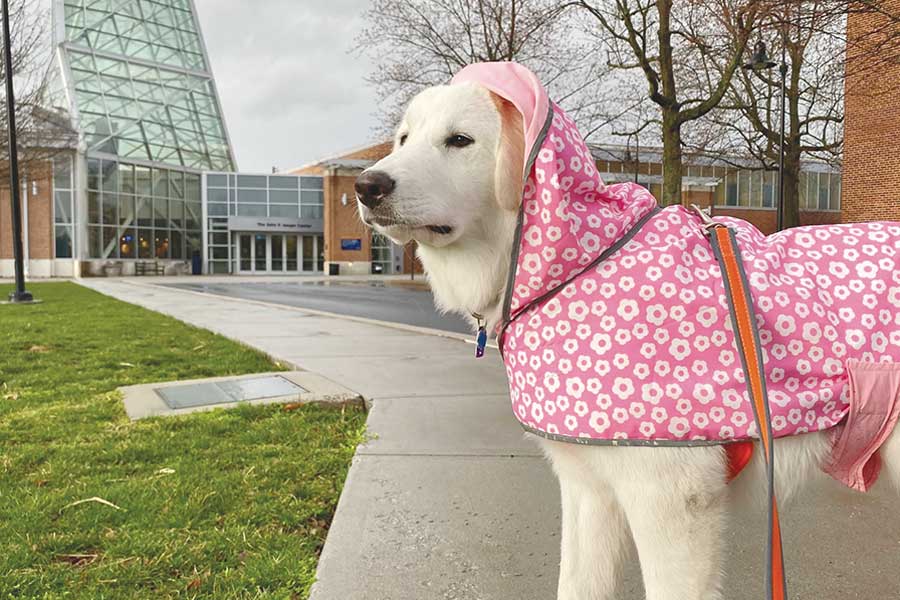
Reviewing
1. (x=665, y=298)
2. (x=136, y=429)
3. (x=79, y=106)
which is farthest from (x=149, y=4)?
(x=665, y=298)

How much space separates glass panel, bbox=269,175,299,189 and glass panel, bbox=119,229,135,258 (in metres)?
9.80

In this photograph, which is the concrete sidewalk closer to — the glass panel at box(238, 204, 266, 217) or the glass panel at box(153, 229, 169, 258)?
the glass panel at box(153, 229, 169, 258)

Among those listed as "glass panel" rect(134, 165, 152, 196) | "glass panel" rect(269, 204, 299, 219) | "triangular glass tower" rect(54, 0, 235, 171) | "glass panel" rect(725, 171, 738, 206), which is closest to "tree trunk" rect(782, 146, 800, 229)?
"glass panel" rect(725, 171, 738, 206)

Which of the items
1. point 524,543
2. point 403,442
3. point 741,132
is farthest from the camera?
point 741,132

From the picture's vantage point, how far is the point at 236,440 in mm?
3877

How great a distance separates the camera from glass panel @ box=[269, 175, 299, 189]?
45.0m

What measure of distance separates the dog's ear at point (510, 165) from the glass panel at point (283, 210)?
1759 inches

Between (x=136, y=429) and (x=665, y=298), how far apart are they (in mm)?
3642

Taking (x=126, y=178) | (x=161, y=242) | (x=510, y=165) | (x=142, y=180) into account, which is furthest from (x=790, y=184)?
(x=126, y=178)

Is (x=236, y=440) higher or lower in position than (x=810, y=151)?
lower

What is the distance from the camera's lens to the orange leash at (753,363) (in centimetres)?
159

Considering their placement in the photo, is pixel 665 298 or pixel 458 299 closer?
pixel 665 298

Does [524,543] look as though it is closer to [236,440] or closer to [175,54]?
[236,440]

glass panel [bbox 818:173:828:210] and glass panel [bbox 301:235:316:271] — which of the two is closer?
glass panel [bbox 301:235:316:271]
